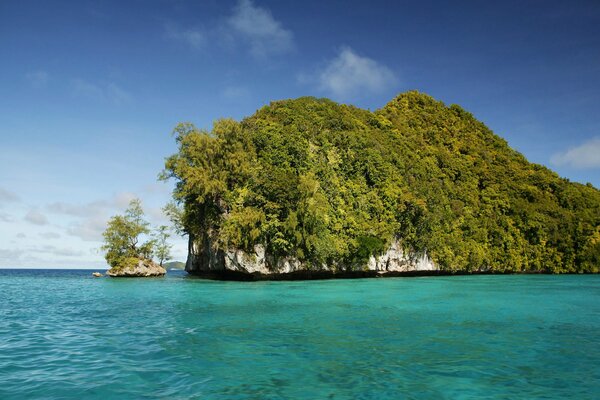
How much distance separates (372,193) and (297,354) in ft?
139

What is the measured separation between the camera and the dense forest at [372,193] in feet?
133

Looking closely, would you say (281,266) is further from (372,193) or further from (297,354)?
(297,354)

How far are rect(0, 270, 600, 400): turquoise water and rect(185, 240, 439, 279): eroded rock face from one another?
2273 centimetres

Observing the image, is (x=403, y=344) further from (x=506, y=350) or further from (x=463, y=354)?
(x=506, y=350)

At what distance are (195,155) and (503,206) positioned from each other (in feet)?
169

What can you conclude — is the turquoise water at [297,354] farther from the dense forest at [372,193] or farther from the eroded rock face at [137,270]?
the eroded rock face at [137,270]

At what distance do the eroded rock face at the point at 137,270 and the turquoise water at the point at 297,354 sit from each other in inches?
1362

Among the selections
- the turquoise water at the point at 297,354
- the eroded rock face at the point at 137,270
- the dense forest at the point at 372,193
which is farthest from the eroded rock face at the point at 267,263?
the turquoise water at the point at 297,354

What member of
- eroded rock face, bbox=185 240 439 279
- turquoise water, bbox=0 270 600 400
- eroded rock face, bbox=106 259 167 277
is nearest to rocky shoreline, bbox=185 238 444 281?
eroded rock face, bbox=185 240 439 279

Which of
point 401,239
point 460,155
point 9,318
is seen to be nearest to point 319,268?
point 401,239

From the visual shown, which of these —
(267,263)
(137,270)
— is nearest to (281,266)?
(267,263)

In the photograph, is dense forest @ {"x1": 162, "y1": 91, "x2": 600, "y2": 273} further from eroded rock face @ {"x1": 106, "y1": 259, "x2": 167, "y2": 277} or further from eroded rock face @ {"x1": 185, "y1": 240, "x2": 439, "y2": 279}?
eroded rock face @ {"x1": 106, "y1": 259, "x2": 167, "y2": 277}

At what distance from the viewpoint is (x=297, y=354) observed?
31.6 feet

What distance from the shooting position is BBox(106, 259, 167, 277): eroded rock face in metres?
50.3
